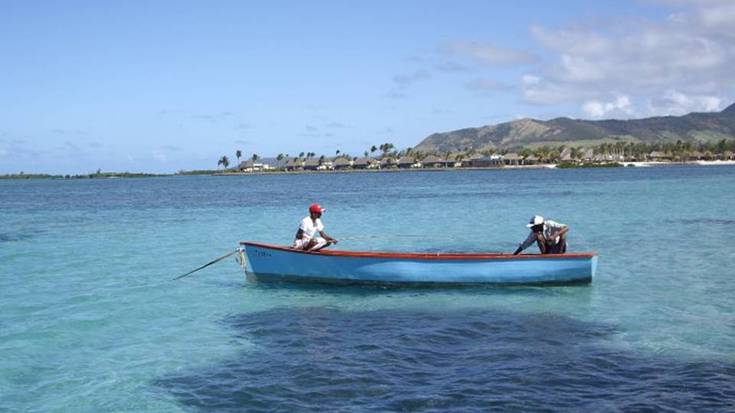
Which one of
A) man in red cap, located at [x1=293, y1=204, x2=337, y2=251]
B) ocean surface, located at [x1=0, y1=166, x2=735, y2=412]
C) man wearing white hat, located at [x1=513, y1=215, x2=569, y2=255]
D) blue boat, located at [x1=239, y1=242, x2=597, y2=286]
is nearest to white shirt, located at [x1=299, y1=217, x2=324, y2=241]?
man in red cap, located at [x1=293, y1=204, x2=337, y2=251]

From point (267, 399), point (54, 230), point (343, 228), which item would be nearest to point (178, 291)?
point (267, 399)

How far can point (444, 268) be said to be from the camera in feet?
54.4

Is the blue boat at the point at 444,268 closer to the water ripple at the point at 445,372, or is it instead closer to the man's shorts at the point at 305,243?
the man's shorts at the point at 305,243

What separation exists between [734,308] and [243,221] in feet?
106

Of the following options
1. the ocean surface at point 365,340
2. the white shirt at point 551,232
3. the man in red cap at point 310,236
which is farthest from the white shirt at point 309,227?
the white shirt at point 551,232

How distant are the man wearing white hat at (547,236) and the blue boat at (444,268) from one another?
0.51 m

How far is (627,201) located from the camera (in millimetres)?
51156

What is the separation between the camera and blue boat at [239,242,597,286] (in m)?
16.5

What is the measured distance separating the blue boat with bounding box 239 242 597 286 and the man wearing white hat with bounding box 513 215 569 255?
0.51m

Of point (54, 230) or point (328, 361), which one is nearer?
point (328, 361)

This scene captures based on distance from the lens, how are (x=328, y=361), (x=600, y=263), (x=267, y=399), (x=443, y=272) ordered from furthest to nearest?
(x=600, y=263)
(x=443, y=272)
(x=328, y=361)
(x=267, y=399)

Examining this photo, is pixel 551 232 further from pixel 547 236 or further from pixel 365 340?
pixel 365 340

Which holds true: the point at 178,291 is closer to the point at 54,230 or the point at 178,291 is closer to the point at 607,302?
the point at 607,302

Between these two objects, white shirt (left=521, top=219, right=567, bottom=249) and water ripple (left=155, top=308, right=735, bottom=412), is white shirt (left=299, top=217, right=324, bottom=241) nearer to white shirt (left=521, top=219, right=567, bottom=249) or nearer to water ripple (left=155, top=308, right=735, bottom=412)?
water ripple (left=155, top=308, right=735, bottom=412)
